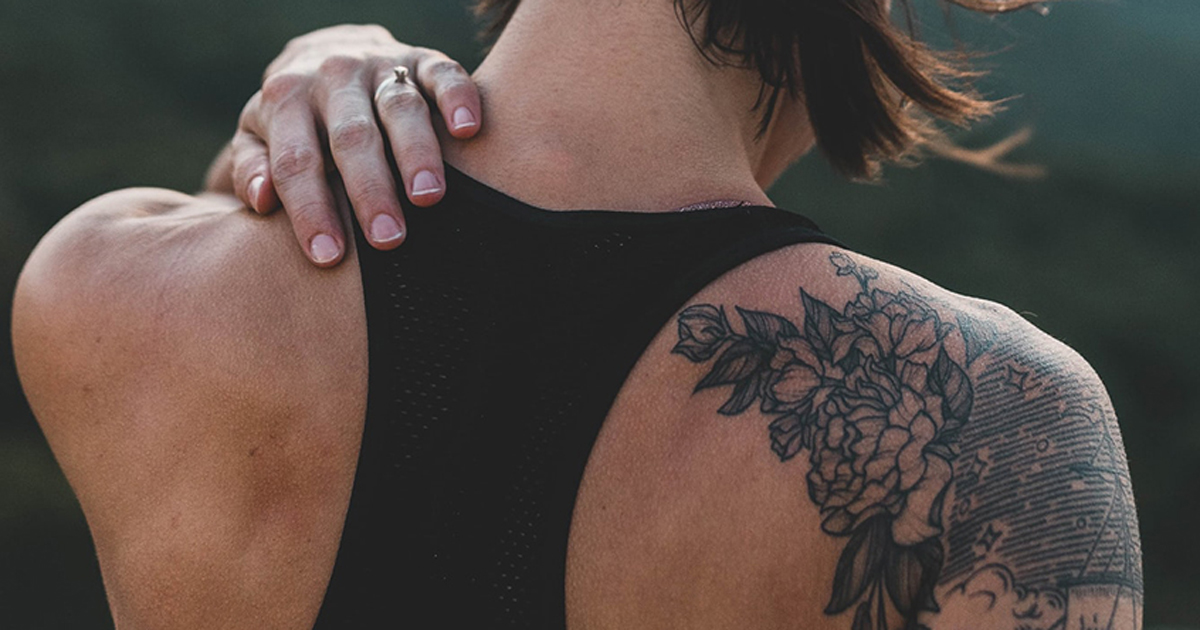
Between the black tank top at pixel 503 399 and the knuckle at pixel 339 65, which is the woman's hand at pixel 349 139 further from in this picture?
the black tank top at pixel 503 399

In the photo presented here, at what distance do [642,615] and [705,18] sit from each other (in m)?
0.79

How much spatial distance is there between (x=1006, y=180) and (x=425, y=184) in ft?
27.1

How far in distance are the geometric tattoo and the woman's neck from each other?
0.20 metres

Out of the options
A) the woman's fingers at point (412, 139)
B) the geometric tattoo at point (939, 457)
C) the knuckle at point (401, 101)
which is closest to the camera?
the geometric tattoo at point (939, 457)

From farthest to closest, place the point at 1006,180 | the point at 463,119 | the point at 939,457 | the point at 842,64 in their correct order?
the point at 1006,180 → the point at 842,64 → the point at 463,119 → the point at 939,457

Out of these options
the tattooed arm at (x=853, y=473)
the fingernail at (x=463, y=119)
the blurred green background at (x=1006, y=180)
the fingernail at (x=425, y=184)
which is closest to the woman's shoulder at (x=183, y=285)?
the fingernail at (x=425, y=184)

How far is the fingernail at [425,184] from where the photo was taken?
1.33m

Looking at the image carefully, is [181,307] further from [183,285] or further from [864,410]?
[864,410]

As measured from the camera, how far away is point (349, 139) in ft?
4.68

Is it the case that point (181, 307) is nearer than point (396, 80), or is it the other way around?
point (181, 307)

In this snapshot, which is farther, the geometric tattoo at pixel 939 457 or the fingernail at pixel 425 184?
the fingernail at pixel 425 184

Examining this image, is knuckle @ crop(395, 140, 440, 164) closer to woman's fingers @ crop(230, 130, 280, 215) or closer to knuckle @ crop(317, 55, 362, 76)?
woman's fingers @ crop(230, 130, 280, 215)

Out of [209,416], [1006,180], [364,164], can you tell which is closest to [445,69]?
[364,164]

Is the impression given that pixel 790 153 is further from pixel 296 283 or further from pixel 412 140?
pixel 296 283
